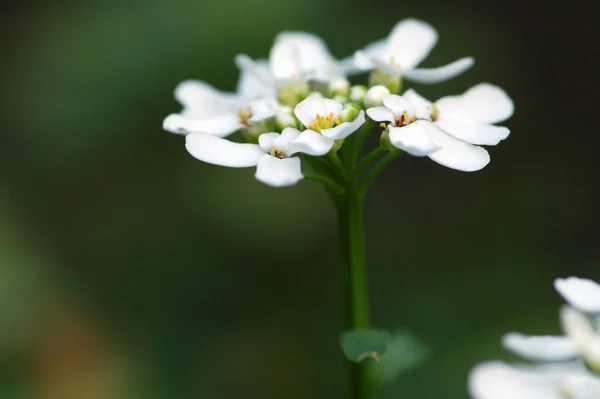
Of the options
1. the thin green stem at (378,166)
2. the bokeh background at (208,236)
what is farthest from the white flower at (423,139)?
the bokeh background at (208,236)

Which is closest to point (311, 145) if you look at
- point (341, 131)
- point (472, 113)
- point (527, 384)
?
point (341, 131)

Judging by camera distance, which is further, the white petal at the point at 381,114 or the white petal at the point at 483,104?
the white petal at the point at 483,104

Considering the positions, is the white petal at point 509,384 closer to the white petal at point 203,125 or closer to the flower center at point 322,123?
the flower center at point 322,123

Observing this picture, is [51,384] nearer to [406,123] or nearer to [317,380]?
[317,380]

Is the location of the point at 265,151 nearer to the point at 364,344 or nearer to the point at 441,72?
the point at 364,344

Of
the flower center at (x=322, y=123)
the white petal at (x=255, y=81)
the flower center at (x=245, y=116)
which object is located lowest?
the flower center at (x=322, y=123)

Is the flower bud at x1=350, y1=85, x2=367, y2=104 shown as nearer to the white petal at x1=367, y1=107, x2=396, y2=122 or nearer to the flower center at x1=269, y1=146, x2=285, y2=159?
the white petal at x1=367, y1=107, x2=396, y2=122

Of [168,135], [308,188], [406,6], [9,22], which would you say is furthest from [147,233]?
[406,6]
